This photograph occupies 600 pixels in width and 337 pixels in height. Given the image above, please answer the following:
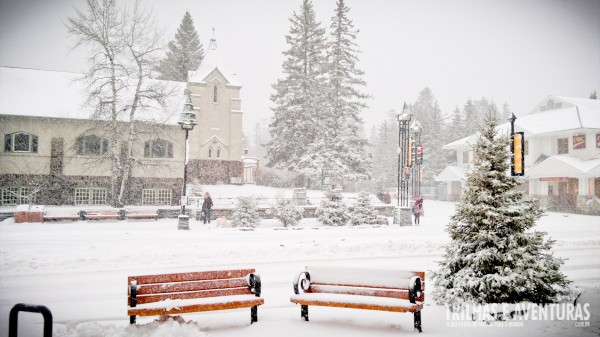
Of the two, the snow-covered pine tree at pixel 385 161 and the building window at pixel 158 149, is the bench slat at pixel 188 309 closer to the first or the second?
the building window at pixel 158 149

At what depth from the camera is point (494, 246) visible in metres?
7.46

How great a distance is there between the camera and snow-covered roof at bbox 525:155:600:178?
32312mm

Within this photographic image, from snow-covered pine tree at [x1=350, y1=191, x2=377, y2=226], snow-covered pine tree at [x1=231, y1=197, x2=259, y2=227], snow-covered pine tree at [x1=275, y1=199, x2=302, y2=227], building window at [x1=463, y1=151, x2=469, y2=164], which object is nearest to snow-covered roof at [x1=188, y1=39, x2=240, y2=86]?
snow-covered pine tree at [x1=275, y1=199, x2=302, y2=227]

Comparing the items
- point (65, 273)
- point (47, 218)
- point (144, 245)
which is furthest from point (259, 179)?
point (65, 273)

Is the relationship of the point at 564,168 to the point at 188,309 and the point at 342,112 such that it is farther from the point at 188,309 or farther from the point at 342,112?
the point at 188,309

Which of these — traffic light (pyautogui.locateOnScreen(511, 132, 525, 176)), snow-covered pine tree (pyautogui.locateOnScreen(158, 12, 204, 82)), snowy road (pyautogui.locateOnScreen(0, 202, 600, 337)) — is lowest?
snowy road (pyautogui.locateOnScreen(0, 202, 600, 337))

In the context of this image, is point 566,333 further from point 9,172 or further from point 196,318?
point 9,172

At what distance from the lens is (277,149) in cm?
4422

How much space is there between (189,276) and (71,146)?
91.9 feet

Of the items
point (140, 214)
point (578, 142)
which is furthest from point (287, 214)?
point (578, 142)

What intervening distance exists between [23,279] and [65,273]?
1019 mm

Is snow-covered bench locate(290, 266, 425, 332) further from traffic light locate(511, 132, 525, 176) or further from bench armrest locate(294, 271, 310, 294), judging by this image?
traffic light locate(511, 132, 525, 176)

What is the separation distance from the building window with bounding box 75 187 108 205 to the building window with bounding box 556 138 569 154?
40663mm

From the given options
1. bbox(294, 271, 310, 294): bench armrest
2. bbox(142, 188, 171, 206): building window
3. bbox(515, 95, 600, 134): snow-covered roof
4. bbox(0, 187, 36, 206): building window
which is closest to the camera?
bbox(294, 271, 310, 294): bench armrest
